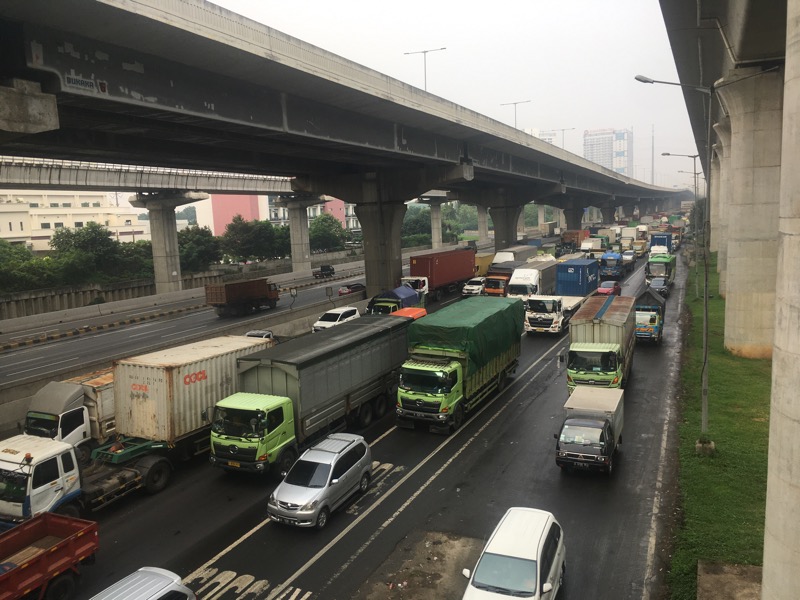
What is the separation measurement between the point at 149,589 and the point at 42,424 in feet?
36.6

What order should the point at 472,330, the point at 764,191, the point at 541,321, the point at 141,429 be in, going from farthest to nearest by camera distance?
the point at 541,321 < the point at 764,191 < the point at 472,330 < the point at 141,429

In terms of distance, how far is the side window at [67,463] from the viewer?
47.4 ft

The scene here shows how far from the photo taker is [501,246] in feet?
267

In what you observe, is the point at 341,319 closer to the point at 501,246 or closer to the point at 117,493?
the point at 117,493

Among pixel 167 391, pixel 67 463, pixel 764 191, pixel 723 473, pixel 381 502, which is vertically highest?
pixel 764 191

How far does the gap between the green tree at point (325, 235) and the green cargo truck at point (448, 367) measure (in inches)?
3100

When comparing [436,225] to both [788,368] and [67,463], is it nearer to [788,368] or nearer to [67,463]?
[67,463]

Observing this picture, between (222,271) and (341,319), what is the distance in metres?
42.7

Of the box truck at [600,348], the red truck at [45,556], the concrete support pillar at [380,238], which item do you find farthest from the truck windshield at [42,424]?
the concrete support pillar at [380,238]

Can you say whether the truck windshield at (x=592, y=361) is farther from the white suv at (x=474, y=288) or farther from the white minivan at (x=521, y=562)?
the white suv at (x=474, y=288)

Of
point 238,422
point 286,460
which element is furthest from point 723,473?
point 238,422

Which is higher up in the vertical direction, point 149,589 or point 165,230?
point 165,230

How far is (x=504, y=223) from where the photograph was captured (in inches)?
3152

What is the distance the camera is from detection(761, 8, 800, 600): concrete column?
23.5 feet
